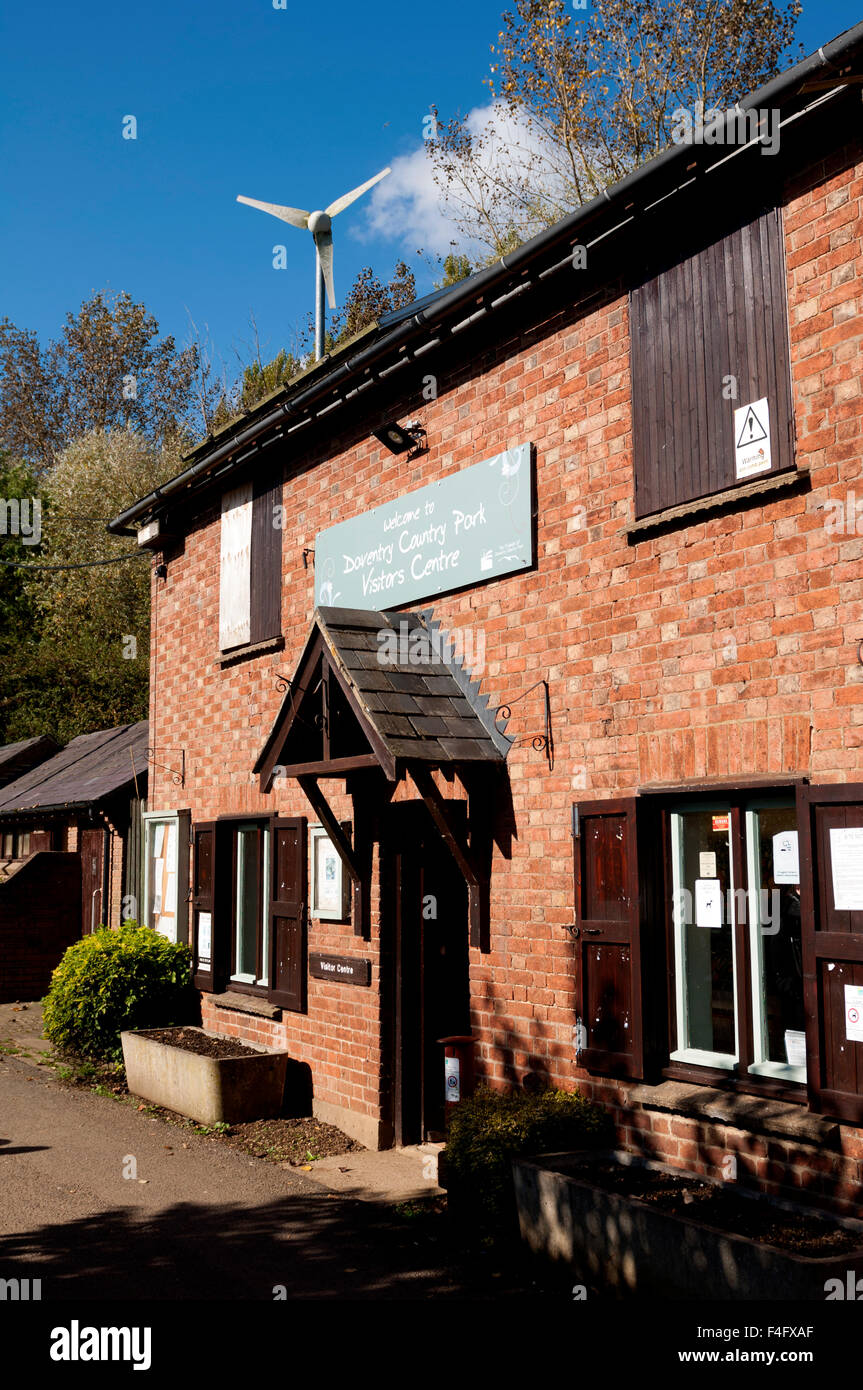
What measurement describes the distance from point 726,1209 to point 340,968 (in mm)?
4289

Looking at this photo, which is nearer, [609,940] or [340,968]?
[609,940]

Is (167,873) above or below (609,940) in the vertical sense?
above

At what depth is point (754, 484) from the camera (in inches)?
232

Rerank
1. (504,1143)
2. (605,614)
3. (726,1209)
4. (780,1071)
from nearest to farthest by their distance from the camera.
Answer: (726,1209), (780,1071), (504,1143), (605,614)

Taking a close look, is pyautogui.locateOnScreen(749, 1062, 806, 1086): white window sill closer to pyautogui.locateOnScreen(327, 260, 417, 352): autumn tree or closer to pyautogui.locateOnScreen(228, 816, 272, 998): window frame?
pyautogui.locateOnScreen(228, 816, 272, 998): window frame

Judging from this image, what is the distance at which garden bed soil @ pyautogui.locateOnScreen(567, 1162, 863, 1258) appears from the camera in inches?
193

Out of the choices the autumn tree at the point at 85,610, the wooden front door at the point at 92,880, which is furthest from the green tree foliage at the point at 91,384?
the wooden front door at the point at 92,880

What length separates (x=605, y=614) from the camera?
6.86 metres

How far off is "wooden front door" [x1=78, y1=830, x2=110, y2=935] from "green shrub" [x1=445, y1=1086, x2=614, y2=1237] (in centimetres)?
984

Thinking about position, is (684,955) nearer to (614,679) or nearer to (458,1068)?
(614,679)

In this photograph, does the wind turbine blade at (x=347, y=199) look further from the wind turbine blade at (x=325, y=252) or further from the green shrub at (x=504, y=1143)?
the green shrub at (x=504, y=1143)

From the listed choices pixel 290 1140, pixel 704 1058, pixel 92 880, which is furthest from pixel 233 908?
pixel 704 1058
